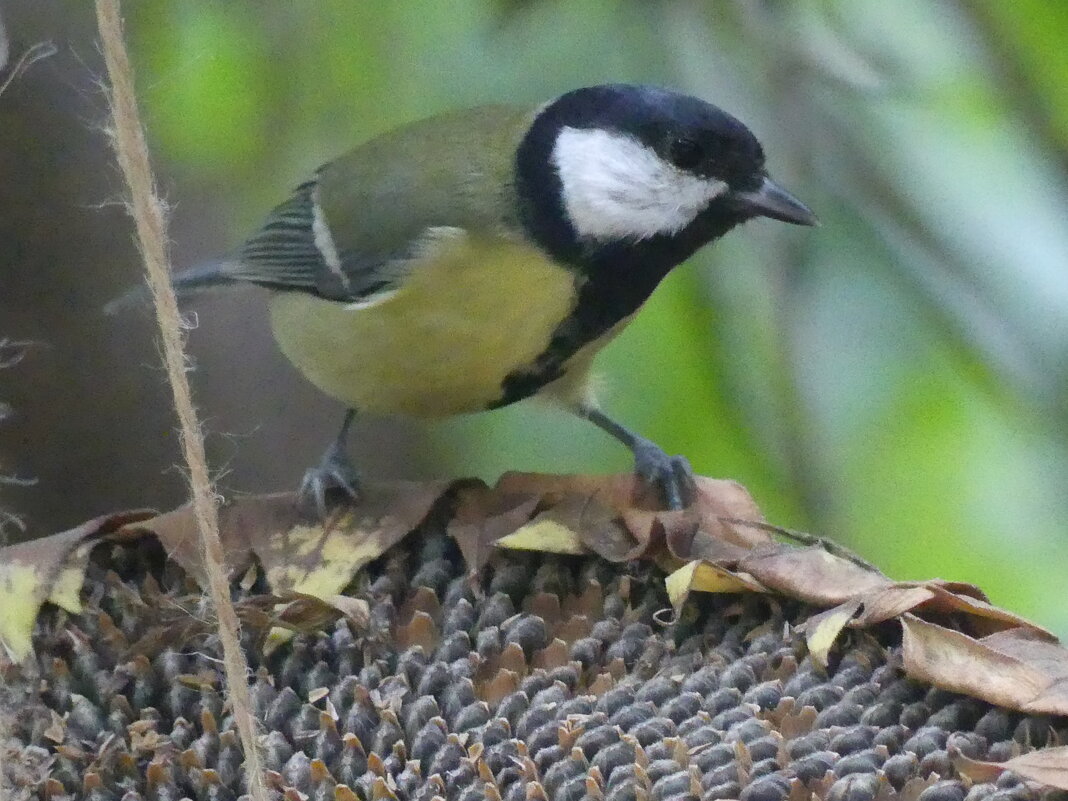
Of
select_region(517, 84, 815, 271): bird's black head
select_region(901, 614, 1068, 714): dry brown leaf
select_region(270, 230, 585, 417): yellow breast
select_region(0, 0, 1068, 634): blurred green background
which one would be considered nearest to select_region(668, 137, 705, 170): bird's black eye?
select_region(517, 84, 815, 271): bird's black head

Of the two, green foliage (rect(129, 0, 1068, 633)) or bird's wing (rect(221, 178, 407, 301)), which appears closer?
bird's wing (rect(221, 178, 407, 301))

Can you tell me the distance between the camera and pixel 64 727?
0.53 metres

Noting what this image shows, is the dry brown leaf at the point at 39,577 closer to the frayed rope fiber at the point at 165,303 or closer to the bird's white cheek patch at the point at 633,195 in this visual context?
the frayed rope fiber at the point at 165,303

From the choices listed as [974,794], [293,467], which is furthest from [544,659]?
[293,467]

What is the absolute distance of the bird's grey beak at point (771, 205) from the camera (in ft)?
2.75

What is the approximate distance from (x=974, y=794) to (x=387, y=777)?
23cm

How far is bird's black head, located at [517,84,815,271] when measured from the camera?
83 centimetres

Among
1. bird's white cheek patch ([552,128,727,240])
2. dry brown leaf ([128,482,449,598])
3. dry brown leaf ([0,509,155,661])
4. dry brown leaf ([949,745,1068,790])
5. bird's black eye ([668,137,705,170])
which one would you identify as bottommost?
dry brown leaf ([0,509,155,661])

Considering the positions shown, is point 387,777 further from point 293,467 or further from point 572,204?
point 293,467

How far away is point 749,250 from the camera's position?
109 cm

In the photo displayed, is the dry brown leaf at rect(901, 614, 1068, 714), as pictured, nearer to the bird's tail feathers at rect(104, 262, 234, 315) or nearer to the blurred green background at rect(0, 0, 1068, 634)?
the blurred green background at rect(0, 0, 1068, 634)

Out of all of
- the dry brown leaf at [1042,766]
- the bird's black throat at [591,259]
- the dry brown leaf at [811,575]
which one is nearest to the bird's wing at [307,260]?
the bird's black throat at [591,259]

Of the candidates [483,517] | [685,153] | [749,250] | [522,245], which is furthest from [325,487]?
[749,250]

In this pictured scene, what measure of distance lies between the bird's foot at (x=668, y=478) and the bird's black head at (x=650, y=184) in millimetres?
157
